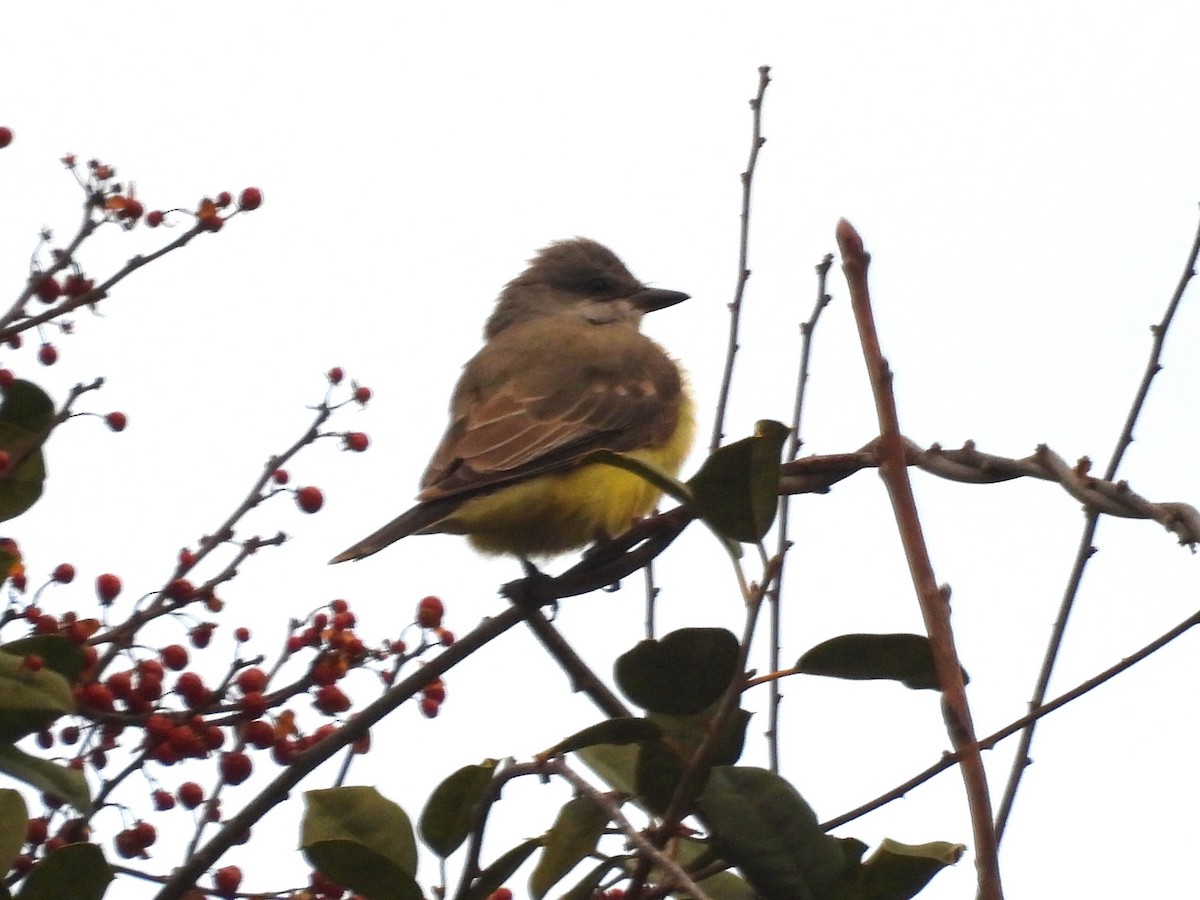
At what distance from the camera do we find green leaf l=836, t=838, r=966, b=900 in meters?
1.49

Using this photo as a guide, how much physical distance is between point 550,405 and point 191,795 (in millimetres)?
2421

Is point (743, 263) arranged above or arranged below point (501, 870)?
above

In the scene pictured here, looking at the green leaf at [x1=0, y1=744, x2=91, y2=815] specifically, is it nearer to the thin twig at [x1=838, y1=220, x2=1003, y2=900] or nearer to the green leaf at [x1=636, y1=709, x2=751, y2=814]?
the green leaf at [x1=636, y1=709, x2=751, y2=814]

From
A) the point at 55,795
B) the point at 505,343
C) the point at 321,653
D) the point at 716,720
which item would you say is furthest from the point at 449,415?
the point at 716,720

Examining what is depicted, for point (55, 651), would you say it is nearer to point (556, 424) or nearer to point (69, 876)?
point (69, 876)

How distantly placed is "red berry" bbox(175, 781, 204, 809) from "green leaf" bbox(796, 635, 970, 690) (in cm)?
154

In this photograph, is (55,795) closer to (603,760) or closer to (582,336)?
(603,760)

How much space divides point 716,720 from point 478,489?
2.90 meters

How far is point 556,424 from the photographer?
479 centimetres

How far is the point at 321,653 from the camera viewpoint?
2.65 m

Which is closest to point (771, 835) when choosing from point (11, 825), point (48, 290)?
point (11, 825)

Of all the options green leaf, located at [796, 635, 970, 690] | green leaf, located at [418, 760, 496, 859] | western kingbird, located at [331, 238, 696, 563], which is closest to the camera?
green leaf, located at [796, 635, 970, 690]

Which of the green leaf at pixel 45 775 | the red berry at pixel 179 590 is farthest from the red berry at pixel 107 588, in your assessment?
the green leaf at pixel 45 775

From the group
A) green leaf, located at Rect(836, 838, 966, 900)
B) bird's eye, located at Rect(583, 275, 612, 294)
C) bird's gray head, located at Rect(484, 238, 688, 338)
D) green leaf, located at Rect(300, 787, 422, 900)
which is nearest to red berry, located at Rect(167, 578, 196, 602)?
green leaf, located at Rect(300, 787, 422, 900)
